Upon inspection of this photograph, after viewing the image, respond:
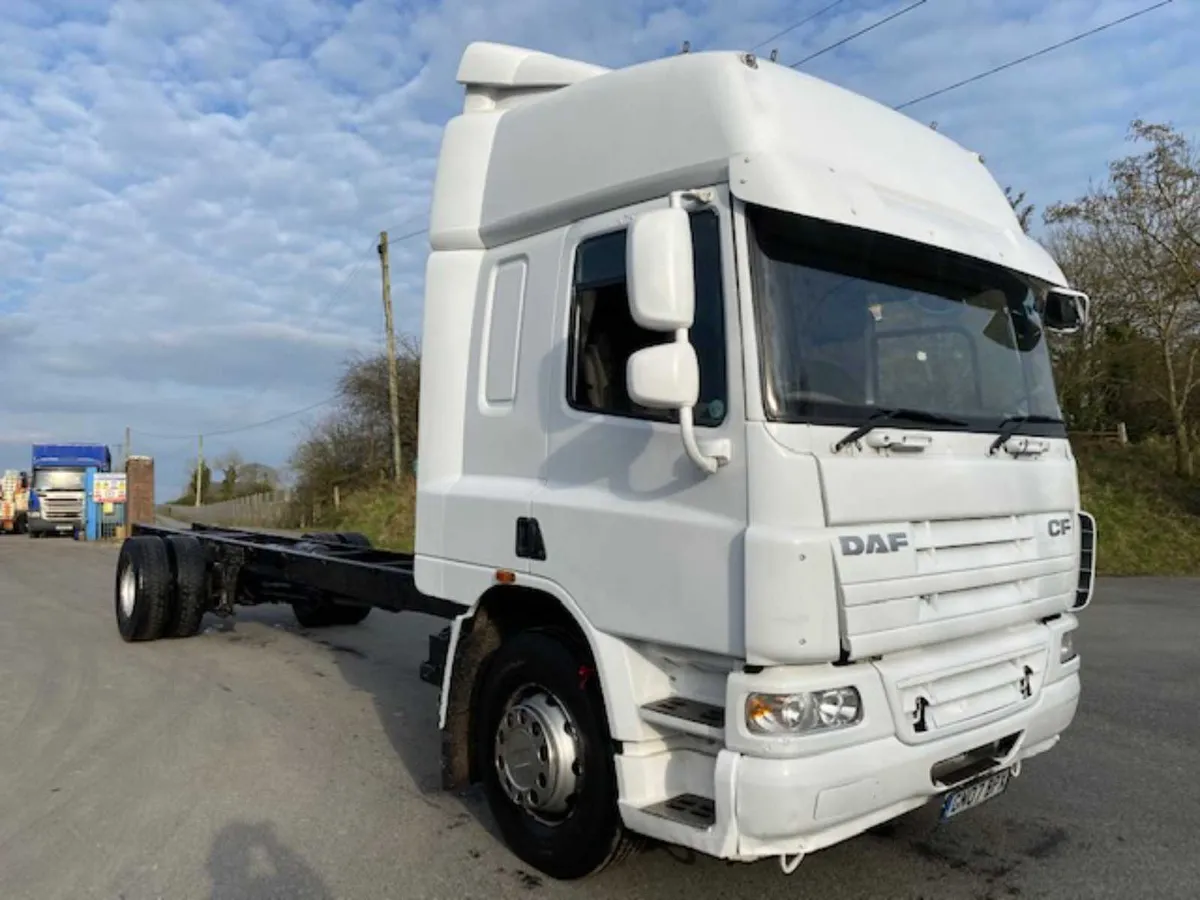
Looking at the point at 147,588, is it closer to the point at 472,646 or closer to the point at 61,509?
the point at 472,646

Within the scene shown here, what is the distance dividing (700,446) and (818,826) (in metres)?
1.30

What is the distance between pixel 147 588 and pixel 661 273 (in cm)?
778

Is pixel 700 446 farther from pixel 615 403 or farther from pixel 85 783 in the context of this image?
pixel 85 783

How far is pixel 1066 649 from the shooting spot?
4.14 meters

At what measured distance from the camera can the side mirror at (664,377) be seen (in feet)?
10.3

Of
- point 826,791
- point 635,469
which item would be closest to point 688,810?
point 826,791

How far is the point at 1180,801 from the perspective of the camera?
492cm

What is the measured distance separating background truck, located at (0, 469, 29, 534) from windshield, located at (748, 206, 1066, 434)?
43.7 metres

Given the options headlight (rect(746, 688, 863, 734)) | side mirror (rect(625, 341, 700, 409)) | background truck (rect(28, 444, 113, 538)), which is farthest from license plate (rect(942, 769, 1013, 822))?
background truck (rect(28, 444, 113, 538))

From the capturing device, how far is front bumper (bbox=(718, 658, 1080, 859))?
2994 millimetres

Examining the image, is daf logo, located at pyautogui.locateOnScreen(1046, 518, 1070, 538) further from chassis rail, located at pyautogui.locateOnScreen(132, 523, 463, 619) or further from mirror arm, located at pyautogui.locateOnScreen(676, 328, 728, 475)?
chassis rail, located at pyautogui.locateOnScreen(132, 523, 463, 619)

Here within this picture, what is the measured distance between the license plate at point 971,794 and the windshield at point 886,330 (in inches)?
54.5

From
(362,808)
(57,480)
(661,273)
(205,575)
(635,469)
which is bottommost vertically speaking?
(362,808)

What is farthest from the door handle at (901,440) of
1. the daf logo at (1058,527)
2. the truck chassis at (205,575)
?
the truck chassis at (205,575)
